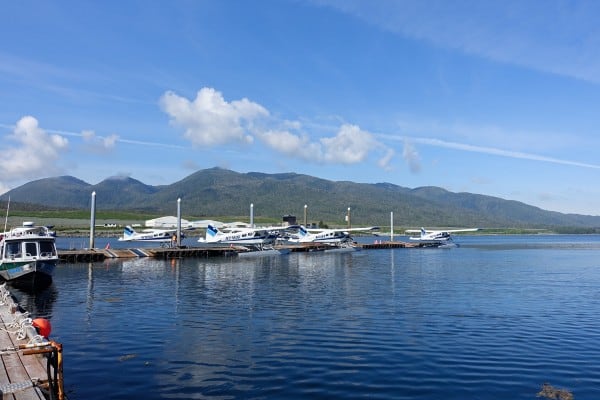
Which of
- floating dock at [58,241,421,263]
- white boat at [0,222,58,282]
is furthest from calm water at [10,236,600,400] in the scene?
floating dock at [58,241,421,263]

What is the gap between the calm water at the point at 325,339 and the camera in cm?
1380

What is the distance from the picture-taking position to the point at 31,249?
3459 cm

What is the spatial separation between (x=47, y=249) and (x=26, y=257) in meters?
1.56

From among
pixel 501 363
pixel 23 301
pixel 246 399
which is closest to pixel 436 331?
pixel 501 363

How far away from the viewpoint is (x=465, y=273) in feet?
153

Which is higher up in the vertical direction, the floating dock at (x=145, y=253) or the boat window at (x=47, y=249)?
the boat window at (x=47, y=249)

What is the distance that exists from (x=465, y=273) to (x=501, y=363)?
3196 centimetres

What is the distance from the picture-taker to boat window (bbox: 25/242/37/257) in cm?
3444

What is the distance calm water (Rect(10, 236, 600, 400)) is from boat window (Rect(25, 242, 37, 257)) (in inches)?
115

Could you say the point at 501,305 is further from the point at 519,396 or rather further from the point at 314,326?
the point at 519,396

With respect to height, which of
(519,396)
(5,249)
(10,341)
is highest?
(5,249)

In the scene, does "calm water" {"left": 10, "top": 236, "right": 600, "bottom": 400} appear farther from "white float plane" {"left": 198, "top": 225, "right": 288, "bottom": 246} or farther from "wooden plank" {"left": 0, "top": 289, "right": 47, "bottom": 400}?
"white float plane" {"left": 198, "top": 225, "right": 288, "bottom": 246}

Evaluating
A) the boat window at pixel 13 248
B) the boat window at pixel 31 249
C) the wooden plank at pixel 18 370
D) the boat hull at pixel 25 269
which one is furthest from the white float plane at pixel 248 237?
the wooden plank at pixel 18 370

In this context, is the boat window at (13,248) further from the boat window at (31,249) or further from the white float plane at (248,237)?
the white float plane at (248,237)
